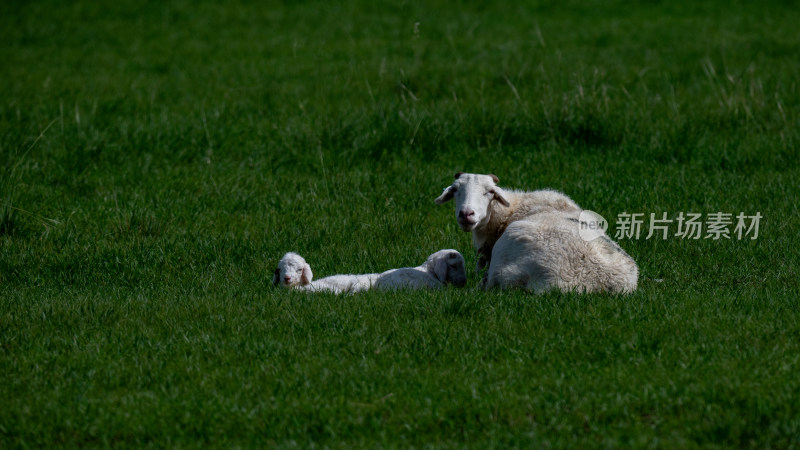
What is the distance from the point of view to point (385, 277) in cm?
729

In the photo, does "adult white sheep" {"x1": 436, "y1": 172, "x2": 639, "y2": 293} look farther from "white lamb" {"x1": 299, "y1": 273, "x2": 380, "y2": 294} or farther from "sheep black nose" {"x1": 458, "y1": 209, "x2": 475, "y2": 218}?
"white lamb" {"x1": 299, "y1": 273, "x2": 380, "y2": 294}

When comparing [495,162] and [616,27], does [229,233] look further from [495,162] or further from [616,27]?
[616,27]

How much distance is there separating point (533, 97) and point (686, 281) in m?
5.58

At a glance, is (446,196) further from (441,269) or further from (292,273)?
(292,273)

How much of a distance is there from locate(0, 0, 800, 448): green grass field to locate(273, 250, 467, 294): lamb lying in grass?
26 centimetres

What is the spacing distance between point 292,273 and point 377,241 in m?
1.53

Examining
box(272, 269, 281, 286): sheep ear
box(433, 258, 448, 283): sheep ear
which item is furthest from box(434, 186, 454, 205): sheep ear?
box(272, 269, 281, 286): sheep ear

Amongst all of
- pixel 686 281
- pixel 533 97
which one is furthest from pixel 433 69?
pixel 686 281

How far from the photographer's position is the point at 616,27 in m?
18.4

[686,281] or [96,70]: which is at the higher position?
[686,281]

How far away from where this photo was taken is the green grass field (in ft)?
16.8

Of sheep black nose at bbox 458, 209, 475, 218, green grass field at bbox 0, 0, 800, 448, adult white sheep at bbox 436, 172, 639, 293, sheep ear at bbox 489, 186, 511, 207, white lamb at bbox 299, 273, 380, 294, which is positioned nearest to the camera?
green grass field at bbox 0, 0, 800, 448

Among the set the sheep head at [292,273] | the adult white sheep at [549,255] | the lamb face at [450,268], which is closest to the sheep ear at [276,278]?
the sheep head at [292,273]

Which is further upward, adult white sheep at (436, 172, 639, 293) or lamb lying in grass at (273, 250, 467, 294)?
adult white sheep at (436, 172, 639, 293)
